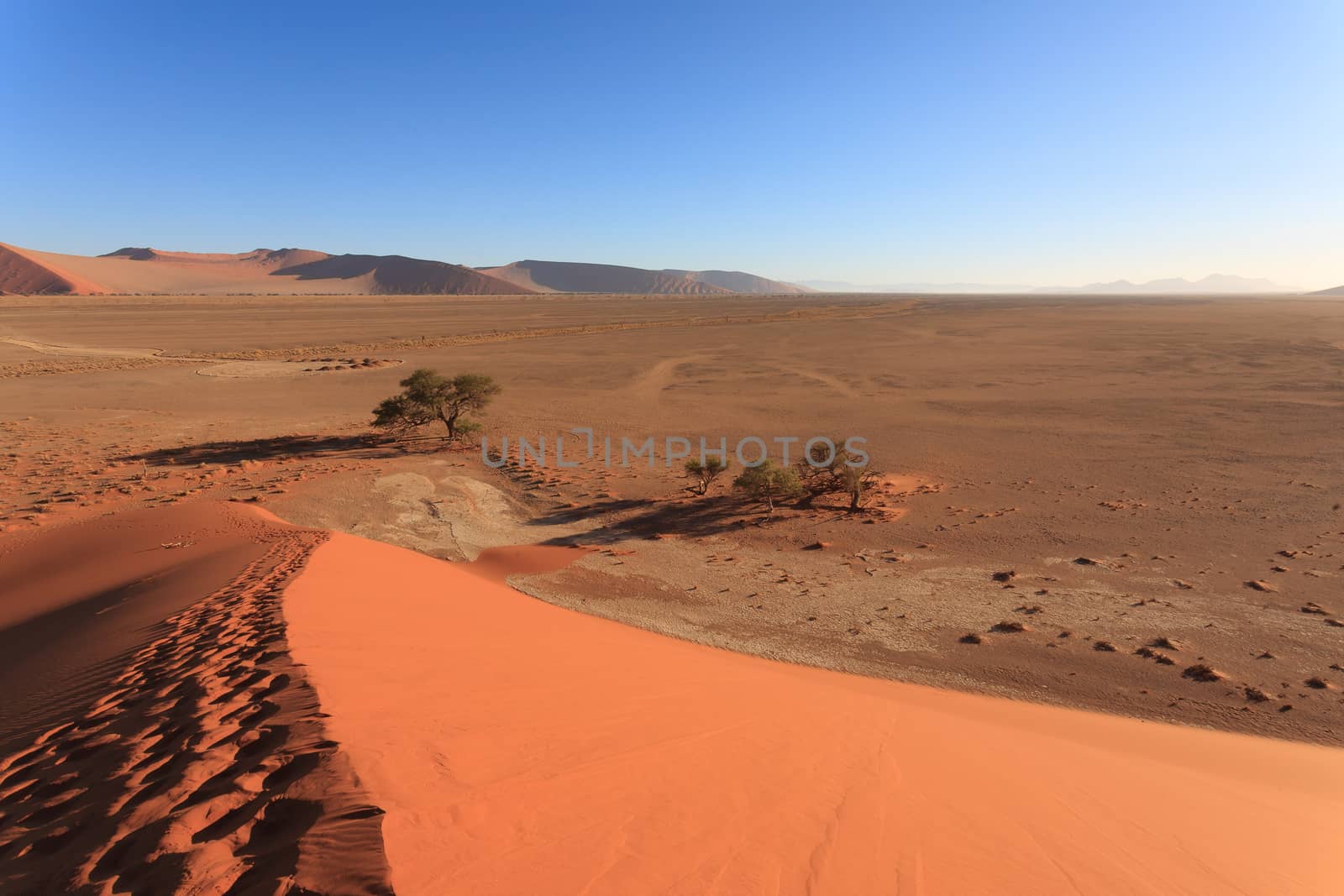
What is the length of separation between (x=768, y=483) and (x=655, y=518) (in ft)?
10.6

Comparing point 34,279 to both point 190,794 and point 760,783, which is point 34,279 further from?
point 760,783

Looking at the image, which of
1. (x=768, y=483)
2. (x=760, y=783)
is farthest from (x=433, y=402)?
(x=760, y=783)

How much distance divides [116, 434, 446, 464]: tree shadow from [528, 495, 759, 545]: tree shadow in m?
8.58

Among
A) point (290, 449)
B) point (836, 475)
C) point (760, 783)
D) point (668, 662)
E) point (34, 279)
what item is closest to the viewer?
point (760, 783)

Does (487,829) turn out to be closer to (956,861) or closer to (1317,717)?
(956,861)

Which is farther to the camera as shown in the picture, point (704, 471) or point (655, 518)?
point (704, 471)

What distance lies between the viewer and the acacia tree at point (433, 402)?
23797 millimetres

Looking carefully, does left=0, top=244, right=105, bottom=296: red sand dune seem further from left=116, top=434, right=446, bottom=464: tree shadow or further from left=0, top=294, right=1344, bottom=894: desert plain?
left=116, top=434, right=446, bottom=464: tree shadow

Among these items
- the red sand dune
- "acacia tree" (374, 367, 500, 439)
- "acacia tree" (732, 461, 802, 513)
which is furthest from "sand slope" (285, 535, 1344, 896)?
the red sand dune

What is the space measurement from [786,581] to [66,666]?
10.5 m

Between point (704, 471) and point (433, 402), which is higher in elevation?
point (433, 402)

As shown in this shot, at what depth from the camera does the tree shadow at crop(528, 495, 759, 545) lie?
50.5 feet

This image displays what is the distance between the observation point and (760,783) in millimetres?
4824

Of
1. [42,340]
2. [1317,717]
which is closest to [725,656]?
[1317,717]
